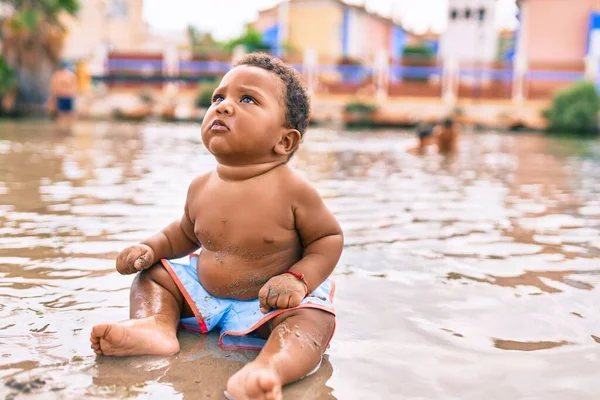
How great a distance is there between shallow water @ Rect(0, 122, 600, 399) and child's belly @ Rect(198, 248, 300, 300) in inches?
7.6

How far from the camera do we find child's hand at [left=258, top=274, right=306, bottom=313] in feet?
6.76

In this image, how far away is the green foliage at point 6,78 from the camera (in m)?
20.7

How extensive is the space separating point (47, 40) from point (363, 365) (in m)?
21.6

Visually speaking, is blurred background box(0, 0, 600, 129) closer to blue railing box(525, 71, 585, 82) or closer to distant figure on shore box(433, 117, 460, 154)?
blue railing box(525, 71, 585, 82)

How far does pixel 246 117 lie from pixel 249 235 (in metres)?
0.42

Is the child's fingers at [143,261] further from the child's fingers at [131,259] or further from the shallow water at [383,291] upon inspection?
the shallow water at [383,291]

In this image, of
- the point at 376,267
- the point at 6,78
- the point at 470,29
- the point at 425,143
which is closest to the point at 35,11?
the point at 6,78

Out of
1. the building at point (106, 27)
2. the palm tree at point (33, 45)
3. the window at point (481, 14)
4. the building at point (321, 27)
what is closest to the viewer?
the palm tree at point (33, 45)

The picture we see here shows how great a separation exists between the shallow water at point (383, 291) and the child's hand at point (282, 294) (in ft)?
0.62

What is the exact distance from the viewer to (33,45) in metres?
21.0

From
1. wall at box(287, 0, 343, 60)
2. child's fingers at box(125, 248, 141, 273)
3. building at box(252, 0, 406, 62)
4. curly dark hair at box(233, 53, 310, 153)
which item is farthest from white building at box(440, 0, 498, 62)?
child's fingers at box(125, 248, 141, 273)

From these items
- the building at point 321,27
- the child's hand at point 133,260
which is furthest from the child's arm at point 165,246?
the building at point 321,27

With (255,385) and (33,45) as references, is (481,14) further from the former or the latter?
(255,385)

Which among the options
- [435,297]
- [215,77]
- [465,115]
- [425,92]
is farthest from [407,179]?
[215,77]
